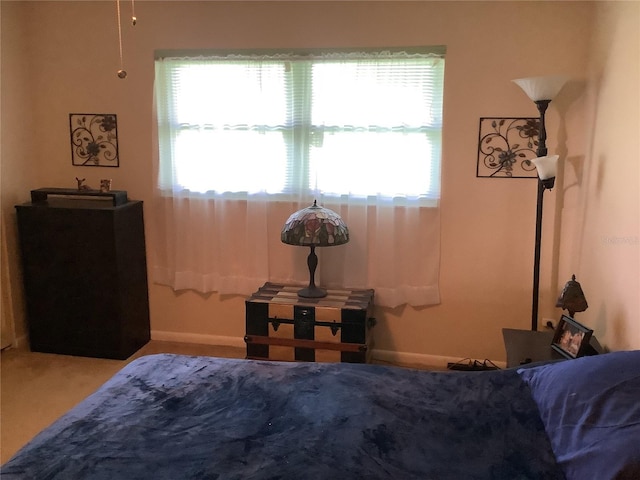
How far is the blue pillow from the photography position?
1484 millimetres

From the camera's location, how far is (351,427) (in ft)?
6.23

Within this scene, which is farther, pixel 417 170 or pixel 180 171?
pixel 180 171

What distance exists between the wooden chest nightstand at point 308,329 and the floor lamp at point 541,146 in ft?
3.24

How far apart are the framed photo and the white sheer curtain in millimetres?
1109

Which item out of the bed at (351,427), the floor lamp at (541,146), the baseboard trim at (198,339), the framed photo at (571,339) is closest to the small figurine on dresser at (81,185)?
the baseboard trim at (198,339)

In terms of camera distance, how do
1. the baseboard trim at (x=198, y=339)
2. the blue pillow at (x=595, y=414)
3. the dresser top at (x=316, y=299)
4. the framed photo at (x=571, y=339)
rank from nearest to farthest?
the blue pillow at (x=595, y=414) → the framed photo at (x=571, y=339) → the dresser top at (x=316, y=299) → the baseboard trim at (x=198, y=339)

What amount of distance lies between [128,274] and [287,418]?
86.0 inches

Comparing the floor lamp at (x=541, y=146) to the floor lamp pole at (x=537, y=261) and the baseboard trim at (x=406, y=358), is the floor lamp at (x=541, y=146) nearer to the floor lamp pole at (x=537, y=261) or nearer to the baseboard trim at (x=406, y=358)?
the floor lamp pole at (x=537, y=261)

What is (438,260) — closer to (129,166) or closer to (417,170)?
(417,170)

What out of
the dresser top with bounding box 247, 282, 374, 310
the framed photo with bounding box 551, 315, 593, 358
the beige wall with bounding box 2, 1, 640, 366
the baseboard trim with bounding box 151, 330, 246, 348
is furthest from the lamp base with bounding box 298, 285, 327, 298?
the framed photo with bounding box 551, 315, 593, 358

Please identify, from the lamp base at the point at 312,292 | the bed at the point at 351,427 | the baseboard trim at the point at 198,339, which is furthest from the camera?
the baseboard trim at the point at 198,339

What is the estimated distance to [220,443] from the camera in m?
1.80

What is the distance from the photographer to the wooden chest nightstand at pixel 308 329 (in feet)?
10.7

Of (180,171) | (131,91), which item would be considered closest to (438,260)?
(180,171)
